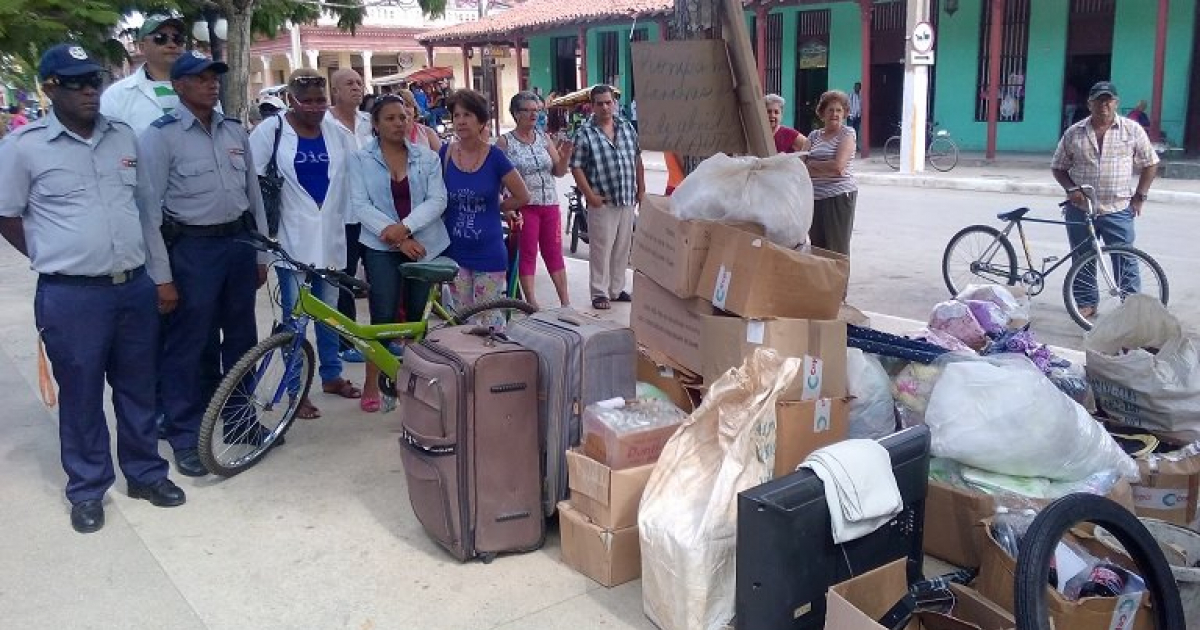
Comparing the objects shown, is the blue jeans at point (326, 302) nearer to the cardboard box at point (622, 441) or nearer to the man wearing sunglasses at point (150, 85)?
the man wearing sunglasses at point (150, 85)

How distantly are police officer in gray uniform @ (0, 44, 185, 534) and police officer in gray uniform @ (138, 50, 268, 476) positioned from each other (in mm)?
216

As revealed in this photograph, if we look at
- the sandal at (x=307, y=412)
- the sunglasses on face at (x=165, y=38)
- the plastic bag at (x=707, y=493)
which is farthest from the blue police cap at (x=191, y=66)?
the plastic bag at (x=707, y=493)

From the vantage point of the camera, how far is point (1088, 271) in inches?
278

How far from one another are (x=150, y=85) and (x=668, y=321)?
282 centimetres

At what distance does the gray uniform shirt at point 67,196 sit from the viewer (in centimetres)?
367

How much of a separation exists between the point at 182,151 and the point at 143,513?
1542 millimetres

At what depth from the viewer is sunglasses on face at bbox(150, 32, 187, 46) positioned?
15.7 ft

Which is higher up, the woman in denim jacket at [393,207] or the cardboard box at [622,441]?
the woman in denim jacket at [393,207]

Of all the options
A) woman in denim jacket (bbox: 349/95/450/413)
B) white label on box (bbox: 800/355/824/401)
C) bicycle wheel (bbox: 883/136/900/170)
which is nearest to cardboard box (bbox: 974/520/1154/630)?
white label on box (bbox: 800/355/824/401)

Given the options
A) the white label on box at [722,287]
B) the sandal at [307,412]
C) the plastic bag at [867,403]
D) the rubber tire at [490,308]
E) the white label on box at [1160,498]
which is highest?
the white label on box at [722,287]

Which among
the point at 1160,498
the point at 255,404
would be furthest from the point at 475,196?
the point at 1160,498

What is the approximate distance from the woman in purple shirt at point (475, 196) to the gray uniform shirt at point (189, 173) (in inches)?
41.1

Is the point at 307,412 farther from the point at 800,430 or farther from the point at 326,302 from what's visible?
the point at 800,430

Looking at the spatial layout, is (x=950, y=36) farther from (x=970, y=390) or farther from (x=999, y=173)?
(x=970, y=390)
